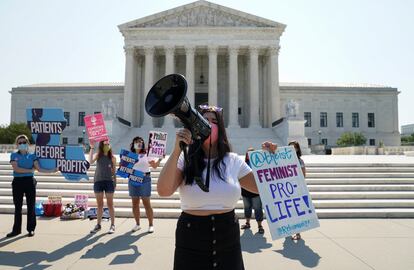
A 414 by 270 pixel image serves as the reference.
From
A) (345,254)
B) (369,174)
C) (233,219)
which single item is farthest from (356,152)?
(233,219)

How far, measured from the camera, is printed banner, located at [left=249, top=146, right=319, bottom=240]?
3867 mm

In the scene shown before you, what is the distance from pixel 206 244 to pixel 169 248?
407cm

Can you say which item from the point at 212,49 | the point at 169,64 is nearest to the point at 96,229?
the point at 169,64

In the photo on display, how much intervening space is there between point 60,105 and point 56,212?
5778 cm

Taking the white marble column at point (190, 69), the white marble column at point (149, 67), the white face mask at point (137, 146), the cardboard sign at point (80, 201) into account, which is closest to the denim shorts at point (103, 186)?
the white face mask at point (137, 146)

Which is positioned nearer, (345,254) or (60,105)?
(345,254)

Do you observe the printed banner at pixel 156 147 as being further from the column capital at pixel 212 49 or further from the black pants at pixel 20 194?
the column capital at pixel 212 49

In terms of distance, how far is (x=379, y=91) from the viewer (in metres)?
63.5

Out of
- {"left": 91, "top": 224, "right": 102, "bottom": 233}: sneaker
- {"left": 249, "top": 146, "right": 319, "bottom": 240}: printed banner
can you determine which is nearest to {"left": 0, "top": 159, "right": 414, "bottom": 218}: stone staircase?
{"left": 91, "top": 224, "right": 102, "bottom": 233}: sneaker

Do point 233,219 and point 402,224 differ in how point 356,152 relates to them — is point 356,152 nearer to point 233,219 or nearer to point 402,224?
A: point 402,224

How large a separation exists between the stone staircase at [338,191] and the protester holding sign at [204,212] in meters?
7.05

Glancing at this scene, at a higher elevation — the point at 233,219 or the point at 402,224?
the point at 233,219

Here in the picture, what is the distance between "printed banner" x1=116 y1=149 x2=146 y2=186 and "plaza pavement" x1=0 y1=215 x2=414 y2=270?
4.02ft

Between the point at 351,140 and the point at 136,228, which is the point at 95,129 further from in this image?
the point at 351,140
